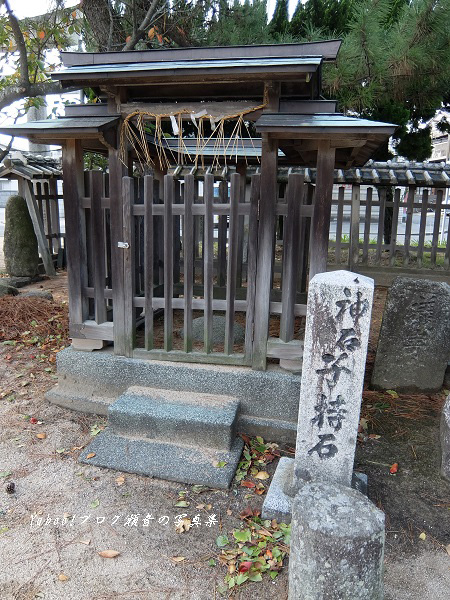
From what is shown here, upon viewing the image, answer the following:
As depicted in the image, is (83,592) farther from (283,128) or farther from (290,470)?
(283,128)

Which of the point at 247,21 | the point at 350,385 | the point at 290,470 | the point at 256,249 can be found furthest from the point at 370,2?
the point at 290,470

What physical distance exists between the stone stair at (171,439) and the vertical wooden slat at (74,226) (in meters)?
1.12

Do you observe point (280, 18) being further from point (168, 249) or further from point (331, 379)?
point (331, 379)

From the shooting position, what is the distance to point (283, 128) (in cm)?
380

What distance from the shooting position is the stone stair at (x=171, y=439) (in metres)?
3.86

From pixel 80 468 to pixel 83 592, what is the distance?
4.26ft

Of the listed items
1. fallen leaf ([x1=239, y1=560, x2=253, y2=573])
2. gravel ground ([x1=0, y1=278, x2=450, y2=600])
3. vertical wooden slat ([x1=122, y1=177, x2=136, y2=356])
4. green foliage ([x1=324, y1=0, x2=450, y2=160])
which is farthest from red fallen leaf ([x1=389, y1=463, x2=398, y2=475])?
green foliage ([x1=324, y1=0, x2=450, y2=160])

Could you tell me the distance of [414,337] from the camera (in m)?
5.29

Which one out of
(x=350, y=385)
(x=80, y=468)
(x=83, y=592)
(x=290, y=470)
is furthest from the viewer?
(x=80, y=468)

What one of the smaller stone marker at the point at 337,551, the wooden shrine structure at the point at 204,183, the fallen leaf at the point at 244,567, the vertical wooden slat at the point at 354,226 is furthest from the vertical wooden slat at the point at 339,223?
the smaller stone marker at the point at 337,551

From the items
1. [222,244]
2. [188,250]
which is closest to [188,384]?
[188,250]

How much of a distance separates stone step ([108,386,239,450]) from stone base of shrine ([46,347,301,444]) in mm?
170

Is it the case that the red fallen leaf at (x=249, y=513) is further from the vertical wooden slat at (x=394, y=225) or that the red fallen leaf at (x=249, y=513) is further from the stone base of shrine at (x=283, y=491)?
the vertical wooden slat at (x=394, y=225)

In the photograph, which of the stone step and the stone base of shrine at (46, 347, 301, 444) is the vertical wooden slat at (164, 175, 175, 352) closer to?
the stone base of shrine at (46, 347, 301, 444)
